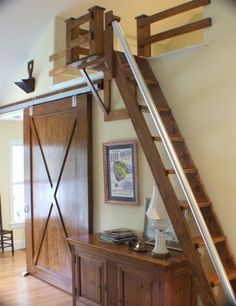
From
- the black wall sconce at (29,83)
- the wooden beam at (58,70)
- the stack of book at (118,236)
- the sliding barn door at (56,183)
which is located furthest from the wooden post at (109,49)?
the black wall sconce at (29,83)

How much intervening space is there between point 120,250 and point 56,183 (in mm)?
1759

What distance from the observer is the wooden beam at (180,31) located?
3.01 metres

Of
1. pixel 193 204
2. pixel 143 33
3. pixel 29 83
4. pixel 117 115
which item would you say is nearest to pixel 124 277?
pixel 193 204

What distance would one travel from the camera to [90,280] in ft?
11.7

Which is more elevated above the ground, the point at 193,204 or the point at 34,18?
the point at 34,18

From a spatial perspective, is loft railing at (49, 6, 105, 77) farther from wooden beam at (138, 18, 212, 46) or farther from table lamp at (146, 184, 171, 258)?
table lamp at (146, 184, 171, 258)

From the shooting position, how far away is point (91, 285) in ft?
11.7

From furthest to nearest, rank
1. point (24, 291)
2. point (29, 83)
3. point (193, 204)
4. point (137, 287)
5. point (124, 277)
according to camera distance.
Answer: point (29, 83)
point (24, 291)
point (124, 277)
point (137, 287)
point (193, 204)

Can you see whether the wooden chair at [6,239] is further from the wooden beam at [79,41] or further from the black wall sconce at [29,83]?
the wooden beam at [79,41]

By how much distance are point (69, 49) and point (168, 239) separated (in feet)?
6.78

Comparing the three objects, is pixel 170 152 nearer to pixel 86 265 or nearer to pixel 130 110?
pixel 130 110

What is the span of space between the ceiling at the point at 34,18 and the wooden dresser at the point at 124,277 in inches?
110

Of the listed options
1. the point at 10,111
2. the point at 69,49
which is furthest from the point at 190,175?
the point at 10,111

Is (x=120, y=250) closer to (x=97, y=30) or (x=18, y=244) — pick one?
(x=97, y=30)
